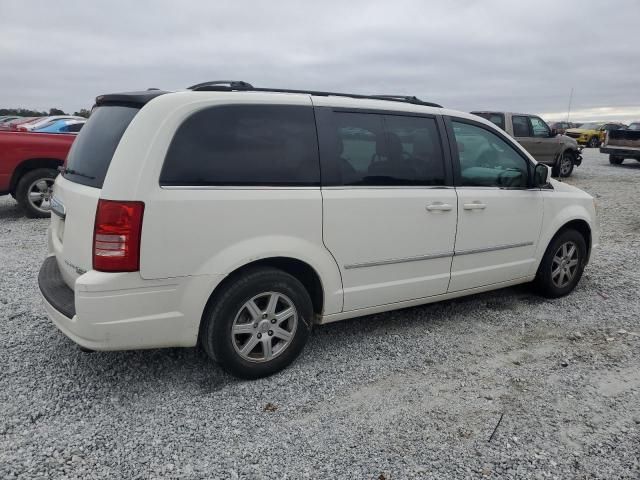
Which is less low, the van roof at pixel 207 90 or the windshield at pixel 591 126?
the windshield at pixel 591 126

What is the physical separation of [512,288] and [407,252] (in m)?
2.09

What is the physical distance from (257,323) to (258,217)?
67cm

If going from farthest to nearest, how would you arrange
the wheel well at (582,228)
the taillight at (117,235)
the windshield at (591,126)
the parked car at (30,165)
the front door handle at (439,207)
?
the windshield at (591,126) → the parked car at (30,165) → the wheel well at (582,228) → the front door handle at (439,207) → the taillight at (117,235)

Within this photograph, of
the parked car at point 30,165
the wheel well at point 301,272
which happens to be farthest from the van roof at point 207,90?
the parked car at point 30,165

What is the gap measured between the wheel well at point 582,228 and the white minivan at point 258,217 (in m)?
0.99

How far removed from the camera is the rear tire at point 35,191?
8.13 meters

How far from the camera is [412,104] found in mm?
4027

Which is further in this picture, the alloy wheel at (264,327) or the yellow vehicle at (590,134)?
the yellow vehicle at (590,134)

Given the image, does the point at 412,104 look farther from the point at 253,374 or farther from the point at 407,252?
the point at 253,374

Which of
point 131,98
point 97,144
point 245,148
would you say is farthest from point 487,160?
point 97,144

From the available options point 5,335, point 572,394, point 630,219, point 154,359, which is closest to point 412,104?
point 572,394

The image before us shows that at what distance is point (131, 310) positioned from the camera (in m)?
2.84

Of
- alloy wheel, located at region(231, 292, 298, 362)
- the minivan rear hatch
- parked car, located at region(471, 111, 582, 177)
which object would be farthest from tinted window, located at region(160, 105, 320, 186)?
parked car, located at region(471, 111, 582, 177)

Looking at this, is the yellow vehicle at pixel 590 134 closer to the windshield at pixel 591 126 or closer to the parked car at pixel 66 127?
the windshield at pixel 591 126
